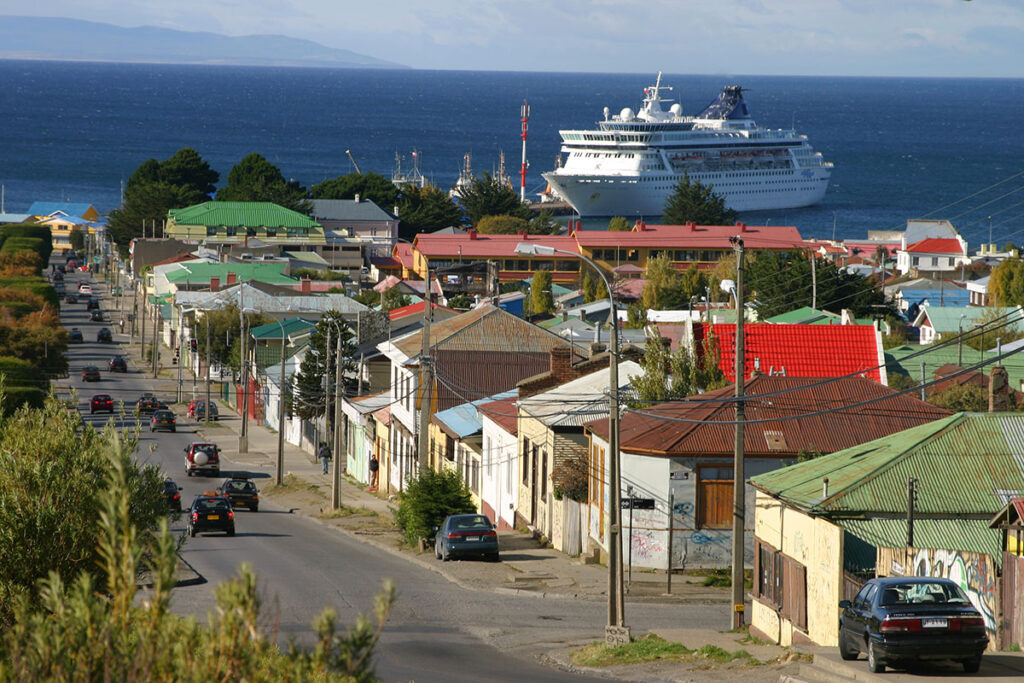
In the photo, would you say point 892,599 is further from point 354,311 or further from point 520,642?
point 354,311

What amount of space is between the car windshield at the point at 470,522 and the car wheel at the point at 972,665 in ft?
→ 57.5

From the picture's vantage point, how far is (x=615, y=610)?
2217 centimetres

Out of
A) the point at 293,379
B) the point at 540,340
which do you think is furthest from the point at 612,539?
the point at 293,379

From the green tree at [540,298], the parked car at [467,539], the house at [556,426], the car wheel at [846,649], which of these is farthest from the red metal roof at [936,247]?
the car wheel at [846,649]

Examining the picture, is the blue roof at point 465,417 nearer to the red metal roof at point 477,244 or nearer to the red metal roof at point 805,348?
the red metal roof at point 805,348

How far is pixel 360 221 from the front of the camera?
5364 inches

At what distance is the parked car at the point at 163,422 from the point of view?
64.6 metres

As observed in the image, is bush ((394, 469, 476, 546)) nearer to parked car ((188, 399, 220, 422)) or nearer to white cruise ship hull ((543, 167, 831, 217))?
parked car ((188, 399, 220, 422))

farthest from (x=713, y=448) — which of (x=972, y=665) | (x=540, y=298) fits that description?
(x=540, y=298)

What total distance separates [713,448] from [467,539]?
A: 6561 mm

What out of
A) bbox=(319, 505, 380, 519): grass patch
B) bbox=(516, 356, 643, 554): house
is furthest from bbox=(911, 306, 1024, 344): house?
bbox=(319, 505, 380, 519): grass patch

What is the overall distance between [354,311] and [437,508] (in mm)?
45810

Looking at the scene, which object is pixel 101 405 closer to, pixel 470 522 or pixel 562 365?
pixel 562 365

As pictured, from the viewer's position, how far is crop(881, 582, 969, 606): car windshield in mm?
16219
